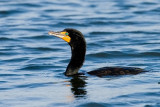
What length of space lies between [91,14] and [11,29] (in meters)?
4.53

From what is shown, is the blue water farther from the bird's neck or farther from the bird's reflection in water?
the bird's neck

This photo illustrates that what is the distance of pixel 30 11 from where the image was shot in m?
25.2

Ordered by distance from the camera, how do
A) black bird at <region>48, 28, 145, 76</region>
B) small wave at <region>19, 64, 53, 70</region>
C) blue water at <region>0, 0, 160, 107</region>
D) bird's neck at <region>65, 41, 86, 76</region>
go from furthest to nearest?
small wave at <region>19, 64, 53, 70</region>, bird's neck at <region>65, 41, 86, 76</region>, black bird at <region>48, 28, 145, 76</region>, blue water at <region>0, 0, 160, 107</region>

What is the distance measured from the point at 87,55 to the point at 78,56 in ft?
11.0

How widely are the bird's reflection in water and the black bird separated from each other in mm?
326

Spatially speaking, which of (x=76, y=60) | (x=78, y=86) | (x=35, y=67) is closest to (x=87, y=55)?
(x=35, y=67)

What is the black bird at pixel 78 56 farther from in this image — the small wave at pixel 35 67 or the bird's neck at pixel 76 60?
the small wave at pixel 35 67

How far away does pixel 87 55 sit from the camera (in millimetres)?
15547

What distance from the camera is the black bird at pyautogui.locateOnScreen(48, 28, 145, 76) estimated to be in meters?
11.6

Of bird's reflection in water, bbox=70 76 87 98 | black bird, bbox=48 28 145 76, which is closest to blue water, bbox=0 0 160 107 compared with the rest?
bird's reflection in water, bbox=70 76 87 98

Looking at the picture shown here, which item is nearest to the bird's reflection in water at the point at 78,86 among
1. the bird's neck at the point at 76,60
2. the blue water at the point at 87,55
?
the blue water at the point at 87,55

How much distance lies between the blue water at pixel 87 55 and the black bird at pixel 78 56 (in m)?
0.19

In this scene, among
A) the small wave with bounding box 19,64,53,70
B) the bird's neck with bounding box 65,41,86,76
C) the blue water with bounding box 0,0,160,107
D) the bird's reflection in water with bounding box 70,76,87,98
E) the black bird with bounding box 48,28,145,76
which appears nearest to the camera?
the blue water with bounding box 0,0,160,107

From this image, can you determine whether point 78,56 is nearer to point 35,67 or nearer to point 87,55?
point 35,67
